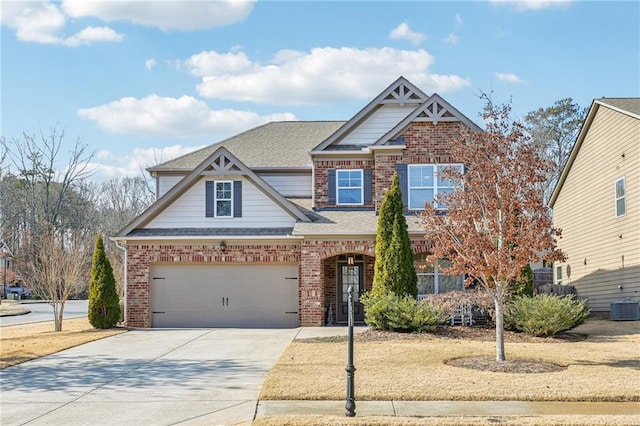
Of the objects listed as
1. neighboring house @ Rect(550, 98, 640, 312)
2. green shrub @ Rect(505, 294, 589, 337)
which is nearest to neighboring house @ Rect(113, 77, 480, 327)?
green shrub @ Rect(505, 294, 589, 337)

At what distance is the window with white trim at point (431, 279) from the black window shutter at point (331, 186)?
3598mm

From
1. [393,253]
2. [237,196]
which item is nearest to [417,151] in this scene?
[393,253]

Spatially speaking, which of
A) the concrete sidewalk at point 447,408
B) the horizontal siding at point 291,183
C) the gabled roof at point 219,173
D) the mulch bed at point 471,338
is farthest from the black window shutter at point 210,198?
the concrete sidewalk at point 447,408

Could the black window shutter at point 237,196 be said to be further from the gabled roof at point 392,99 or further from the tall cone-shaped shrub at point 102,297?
the tall cone-shaped shrub at point 102,297

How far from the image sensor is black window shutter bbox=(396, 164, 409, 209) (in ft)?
75.7

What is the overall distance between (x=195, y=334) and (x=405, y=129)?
30.9 feet

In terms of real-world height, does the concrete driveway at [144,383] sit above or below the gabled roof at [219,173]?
below

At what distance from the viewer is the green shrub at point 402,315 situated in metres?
18.4

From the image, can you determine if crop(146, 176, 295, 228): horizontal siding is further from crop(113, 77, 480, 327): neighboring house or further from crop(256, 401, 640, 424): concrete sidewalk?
crop(256, 401, 640, 424): concrete sidewalk

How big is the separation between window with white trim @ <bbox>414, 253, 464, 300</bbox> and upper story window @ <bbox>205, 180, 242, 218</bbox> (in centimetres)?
611

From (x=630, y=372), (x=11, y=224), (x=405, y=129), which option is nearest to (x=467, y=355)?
(x=630, y=372)

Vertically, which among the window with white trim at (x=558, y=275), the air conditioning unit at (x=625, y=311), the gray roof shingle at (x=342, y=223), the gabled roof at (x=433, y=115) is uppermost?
the gabled roof at (x=433, y=115)

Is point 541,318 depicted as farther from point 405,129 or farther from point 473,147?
point 405,129

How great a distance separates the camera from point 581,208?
2705 cm
